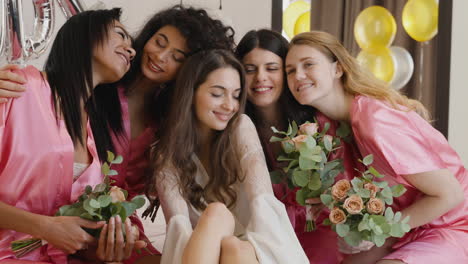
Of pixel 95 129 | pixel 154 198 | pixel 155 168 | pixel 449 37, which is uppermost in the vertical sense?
pixel 449 37

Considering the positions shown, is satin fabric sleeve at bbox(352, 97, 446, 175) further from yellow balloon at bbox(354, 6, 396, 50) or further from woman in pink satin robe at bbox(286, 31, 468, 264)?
yellow balloon at bbox(354, 6, 396, 50)

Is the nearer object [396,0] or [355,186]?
[355,186]

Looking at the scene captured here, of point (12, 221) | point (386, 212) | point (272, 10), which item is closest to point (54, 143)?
point (12, 221)

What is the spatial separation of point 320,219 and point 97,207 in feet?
3.52

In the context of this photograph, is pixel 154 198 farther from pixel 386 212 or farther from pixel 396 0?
pixel 396 0

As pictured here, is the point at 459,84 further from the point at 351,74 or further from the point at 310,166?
the point at 310,166

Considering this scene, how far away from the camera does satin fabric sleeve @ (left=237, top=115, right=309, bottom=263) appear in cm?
184

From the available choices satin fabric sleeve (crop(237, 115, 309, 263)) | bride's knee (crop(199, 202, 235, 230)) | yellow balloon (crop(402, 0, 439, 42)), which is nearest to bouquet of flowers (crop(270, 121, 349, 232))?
satin fabric sleeve (crop(237, 115, 309, 263))

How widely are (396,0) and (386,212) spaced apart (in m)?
3.66

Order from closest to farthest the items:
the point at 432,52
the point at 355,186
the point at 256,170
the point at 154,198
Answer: the point at 355,186
the point at 256,170
the point at 154,198
the point at 432,52

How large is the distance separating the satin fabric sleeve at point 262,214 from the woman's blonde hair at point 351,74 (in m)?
0.44

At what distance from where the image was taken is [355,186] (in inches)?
77.0

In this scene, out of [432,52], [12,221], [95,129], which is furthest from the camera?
[432,52]

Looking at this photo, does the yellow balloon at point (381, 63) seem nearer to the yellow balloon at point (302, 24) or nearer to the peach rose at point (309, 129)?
the yellow balloon at point (302, 24)
